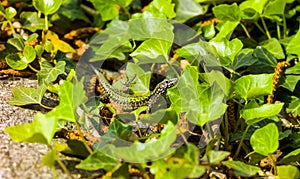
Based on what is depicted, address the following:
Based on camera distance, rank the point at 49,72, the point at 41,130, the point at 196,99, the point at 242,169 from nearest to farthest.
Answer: the point at 41,130 < the point at 242,169 < the point at 196,99 < the point at 49,72

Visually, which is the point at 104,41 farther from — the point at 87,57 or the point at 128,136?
the point at 128,136

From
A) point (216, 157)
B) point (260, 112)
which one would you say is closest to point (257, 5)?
point (260, 112)

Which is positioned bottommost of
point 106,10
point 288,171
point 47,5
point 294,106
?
point 294,106

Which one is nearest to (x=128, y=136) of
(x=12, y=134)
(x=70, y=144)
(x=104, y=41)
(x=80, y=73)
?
(x=70, y=144)

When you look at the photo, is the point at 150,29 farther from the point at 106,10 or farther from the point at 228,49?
the point at 106,10

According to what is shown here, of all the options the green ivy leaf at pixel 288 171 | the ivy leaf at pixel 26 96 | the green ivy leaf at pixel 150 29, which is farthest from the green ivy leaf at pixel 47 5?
the green ivy leaf at pixel 288 171

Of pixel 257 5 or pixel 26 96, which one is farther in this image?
pixel 257 5
